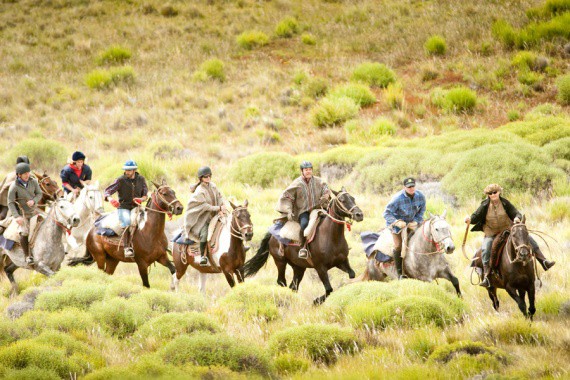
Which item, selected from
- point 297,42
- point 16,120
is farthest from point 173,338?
point 297,42

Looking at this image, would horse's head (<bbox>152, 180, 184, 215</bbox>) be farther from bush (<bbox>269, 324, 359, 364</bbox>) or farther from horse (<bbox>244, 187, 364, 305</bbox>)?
bush (<bbox>269, 324, 359, 364</bbox>)

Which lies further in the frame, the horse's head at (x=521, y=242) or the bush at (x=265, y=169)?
the bush at (x=265, y=169)

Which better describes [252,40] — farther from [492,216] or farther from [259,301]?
[492,216]

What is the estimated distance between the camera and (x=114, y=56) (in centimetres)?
3619

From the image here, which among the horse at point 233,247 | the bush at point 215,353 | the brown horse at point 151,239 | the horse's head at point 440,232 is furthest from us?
the brown horse at point 151,239

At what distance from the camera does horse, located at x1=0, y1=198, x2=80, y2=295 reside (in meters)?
13.2

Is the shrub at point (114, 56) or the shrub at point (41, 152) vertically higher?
the shrub at point (114, 56)

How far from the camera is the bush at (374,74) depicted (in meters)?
30.0

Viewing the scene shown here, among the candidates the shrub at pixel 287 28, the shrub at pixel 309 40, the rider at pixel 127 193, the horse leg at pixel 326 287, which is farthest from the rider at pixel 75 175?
the shrub at pixel 287 28

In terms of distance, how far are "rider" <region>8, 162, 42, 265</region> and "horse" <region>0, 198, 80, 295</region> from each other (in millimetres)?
176

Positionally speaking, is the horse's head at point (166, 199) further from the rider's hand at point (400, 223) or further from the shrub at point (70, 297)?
the rider's hand at point (400, 223)

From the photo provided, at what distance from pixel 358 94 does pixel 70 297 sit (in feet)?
62.9

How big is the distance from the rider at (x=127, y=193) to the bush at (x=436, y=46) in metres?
21.3

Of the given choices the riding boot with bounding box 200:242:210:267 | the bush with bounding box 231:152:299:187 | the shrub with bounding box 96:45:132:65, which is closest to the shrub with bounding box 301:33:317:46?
the shrub with bounding box 96:45:132:65
